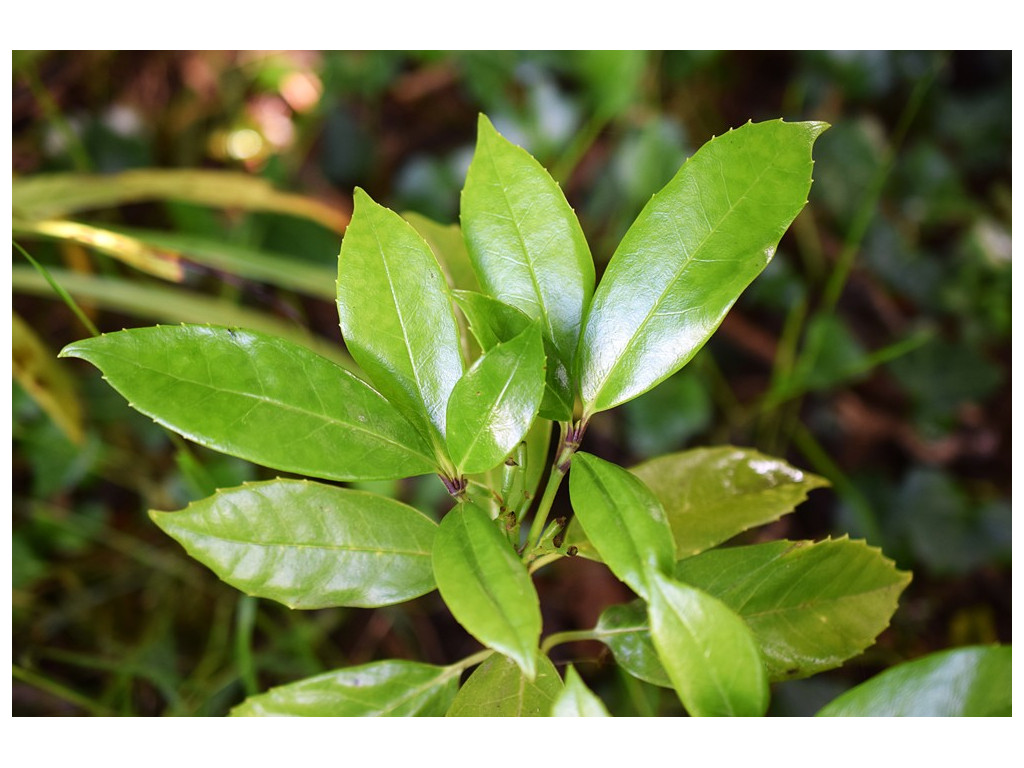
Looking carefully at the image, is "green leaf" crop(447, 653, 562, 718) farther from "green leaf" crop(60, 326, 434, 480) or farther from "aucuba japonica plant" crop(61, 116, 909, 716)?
"green leaf" crop(60, 326, 434, 480)

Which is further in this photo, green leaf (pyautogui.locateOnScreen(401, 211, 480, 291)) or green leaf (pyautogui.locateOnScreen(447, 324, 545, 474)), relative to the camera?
green leaf (pyautogui.locateOnScreen(401, 211, 480, 291))

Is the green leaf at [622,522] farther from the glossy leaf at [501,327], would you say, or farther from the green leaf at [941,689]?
the green leaf at [941,689]

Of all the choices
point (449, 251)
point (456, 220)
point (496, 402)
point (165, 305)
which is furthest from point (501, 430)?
point (456, 220)

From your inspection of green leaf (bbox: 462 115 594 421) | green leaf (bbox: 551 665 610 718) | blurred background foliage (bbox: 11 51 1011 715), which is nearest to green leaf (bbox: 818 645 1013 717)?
green leaf (bbox: 551 665 610 718)

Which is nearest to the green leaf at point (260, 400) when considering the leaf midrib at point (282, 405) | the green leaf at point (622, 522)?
the leaf midrib at point (282, 405)

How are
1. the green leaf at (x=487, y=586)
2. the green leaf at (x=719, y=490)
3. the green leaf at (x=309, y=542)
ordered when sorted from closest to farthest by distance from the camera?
the green leaf at (x=487, y=586), the green leaf at (x=309, y=542), the green leaf at (x=719, y=490)
